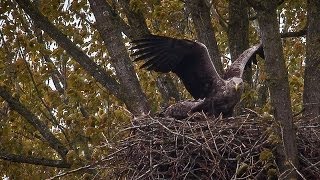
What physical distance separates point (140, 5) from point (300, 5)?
2.03 meters

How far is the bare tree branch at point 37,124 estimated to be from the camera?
9.16 m

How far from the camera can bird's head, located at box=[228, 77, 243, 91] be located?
8.06 meters

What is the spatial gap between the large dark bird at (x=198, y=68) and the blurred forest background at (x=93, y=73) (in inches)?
11.6

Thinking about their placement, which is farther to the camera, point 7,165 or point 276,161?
point 7,165

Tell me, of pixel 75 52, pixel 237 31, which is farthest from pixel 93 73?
pixel 237 31

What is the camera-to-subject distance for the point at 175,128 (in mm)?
7020

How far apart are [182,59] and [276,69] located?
229 centimetres

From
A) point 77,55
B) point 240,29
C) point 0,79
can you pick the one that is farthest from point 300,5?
point 0,79

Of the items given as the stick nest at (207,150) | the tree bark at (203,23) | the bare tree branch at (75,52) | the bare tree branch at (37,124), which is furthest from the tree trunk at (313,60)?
the bare tree branch at (37,124)

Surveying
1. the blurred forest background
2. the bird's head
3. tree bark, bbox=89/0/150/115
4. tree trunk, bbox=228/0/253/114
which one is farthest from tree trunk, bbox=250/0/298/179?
tree trunk, bbox=228/0/253/114

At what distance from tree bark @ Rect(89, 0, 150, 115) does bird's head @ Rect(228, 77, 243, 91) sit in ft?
2.69

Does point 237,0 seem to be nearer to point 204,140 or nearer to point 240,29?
point 240,29

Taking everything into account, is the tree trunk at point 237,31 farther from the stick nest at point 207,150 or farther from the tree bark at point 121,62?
the stick nest at point 207,150

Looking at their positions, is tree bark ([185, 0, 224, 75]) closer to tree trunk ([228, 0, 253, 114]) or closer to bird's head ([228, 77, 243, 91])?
tree trunk ([228, 0, 253, 114])
